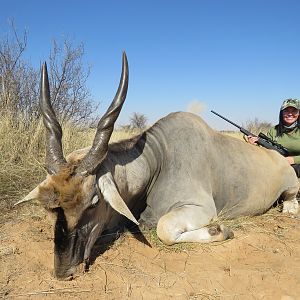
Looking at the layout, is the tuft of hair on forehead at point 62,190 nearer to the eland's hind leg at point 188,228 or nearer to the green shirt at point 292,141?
the eland's hind leg at point 188,228

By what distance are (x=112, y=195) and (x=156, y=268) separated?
2.31 feet

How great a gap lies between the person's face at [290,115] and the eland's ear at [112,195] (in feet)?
13.7

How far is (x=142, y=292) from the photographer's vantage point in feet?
9.39

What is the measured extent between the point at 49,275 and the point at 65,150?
4400mm

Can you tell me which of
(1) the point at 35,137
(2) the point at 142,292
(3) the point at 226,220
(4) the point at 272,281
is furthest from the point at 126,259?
(1) the point at 35,137

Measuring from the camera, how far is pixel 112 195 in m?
3.28

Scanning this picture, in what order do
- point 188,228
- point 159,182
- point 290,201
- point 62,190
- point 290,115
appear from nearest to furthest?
point 62,190 < point 188,228 < point 159,182 < point 290,201 < point 290,115

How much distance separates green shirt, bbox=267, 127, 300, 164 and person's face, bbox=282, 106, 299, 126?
16 centimetres

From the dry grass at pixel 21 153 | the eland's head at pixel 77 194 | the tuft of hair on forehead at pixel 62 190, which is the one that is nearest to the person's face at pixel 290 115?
the dry grass at pixel 21 153

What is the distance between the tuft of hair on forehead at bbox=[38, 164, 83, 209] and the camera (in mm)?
2979

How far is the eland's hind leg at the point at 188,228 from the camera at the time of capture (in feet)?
12.3

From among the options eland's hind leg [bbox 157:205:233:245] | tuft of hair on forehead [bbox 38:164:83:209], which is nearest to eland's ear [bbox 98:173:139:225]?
tuft of hair on forehead [bbox 38:164:83:209]

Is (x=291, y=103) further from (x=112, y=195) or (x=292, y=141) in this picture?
(x=112, y=195)

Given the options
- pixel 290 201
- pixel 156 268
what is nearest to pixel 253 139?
pixel 290 201
